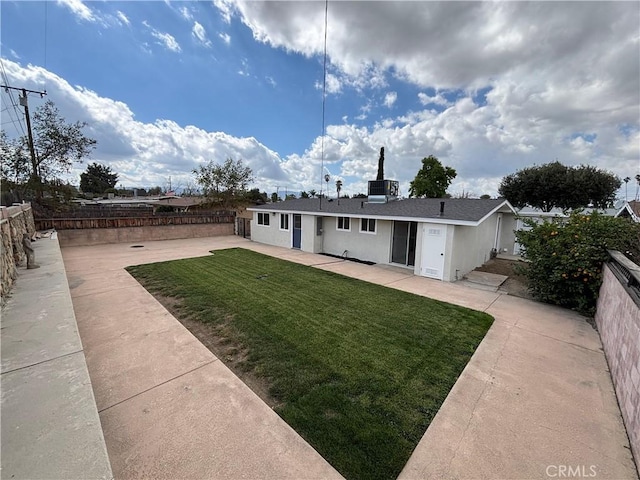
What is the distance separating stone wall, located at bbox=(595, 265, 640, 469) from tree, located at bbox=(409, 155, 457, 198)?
28424 millimetres

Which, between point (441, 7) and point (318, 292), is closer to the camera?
point (318, 292)

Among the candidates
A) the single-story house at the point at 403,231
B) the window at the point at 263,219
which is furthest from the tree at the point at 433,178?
the window at the point at 263,219

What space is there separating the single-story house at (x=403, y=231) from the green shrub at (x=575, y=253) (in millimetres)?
→ 1727

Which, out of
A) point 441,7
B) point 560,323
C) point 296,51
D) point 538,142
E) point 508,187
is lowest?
point 560,323

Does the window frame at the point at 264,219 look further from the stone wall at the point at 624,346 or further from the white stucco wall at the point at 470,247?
the stone wall at the point at 624,346

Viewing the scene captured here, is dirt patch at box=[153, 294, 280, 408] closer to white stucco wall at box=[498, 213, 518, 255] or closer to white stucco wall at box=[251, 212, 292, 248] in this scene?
white stucco wall at box=[251, 212, 292, 248]

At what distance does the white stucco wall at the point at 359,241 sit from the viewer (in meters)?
11.1

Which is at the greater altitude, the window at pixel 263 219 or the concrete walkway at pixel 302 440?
the window at pixel 263 219

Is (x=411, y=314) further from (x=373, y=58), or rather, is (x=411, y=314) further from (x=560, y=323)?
(x=373, y=58)

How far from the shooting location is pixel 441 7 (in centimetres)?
800

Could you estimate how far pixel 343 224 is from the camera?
12547 millimetres

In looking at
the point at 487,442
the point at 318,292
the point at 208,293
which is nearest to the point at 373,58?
the point at 318,292

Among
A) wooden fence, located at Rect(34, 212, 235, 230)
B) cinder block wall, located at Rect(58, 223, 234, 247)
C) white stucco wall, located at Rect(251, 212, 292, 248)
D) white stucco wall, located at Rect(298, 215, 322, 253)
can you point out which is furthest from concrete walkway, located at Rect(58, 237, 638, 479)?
wooden fence, located at Rect(34, 212, 235, 230)

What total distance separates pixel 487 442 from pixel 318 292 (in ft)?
15.9
